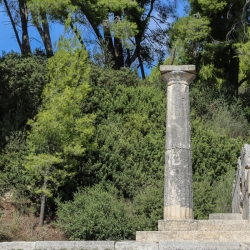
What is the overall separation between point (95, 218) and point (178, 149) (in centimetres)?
520

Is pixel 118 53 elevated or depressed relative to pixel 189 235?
elevated

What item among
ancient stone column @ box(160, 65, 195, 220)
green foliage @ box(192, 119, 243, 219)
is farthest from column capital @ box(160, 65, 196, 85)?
green foliage @ box(192, 119, 243, 219)

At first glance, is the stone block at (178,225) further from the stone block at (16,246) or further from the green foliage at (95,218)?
the green foliage at (95,218)

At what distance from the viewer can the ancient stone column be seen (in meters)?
10.7

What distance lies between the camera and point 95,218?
50.2 ft

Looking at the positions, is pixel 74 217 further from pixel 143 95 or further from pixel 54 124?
pixel 143 95

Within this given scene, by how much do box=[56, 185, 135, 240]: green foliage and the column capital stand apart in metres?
5.54

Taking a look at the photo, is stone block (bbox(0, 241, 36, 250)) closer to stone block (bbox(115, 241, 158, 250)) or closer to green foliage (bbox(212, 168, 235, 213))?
stone block (bbox(115, 241, 158, 250))

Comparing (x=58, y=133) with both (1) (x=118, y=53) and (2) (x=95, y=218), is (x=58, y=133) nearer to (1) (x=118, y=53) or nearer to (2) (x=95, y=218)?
(2) (x=95, y=218)

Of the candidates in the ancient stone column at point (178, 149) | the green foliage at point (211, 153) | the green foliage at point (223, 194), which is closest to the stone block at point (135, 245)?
the ancient stone column at point (178, 149)

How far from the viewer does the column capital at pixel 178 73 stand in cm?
1170

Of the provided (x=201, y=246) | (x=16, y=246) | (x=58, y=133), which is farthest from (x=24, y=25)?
(x=201, y=246)

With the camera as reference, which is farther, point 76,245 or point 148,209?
point 148,209

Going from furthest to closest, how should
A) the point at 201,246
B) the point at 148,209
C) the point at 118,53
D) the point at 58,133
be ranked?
the point at 118,53, the point at 58,133, the point at 148,209, the point at 201,246
